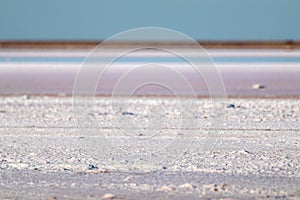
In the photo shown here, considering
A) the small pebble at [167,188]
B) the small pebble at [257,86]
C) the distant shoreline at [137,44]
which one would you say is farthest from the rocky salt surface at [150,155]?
the distant shoreline at [137,44]

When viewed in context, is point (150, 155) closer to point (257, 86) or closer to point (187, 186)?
point (187, 186)

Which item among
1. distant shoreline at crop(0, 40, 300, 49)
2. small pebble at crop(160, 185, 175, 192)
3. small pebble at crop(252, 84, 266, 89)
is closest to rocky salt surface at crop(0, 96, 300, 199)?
small pebble at crop(160, 185, 175, 192)

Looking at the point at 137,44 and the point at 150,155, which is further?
the point at 137,44

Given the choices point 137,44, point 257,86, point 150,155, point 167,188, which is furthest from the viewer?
point 137,44

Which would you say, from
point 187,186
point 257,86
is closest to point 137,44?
point 257,86

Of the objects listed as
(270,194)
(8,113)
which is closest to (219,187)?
(270,194)

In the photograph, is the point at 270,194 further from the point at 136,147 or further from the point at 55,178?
the point at 136,147

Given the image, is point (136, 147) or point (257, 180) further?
point (136, 147)

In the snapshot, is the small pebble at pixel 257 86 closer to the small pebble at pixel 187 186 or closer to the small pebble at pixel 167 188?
the small pebble at pixel 187 186
